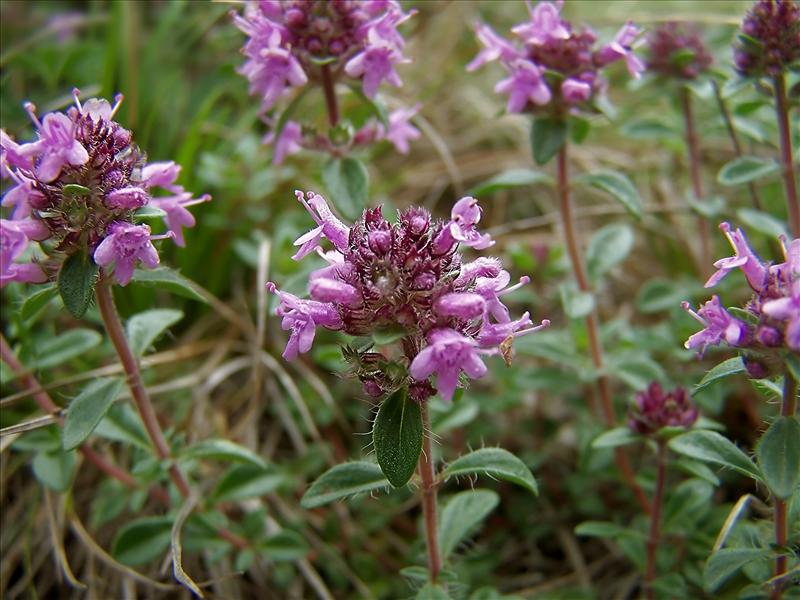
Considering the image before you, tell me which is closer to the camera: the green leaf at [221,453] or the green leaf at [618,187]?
the green leaf at [221,453]

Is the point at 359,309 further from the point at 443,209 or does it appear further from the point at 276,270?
the point at 443,209

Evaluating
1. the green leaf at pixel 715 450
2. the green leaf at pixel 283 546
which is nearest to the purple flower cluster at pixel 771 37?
the green leaf at pixel 715 450

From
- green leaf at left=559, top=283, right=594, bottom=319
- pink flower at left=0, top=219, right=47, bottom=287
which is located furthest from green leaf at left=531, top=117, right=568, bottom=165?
pink flower at left=0, top=219, right=47, bottom=287

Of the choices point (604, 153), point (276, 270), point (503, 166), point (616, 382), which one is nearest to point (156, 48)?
point (276, 270)

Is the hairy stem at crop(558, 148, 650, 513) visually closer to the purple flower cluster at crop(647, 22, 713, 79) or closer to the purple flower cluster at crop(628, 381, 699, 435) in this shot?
the purple flower cluster at crop(628, 381, 699, 435)

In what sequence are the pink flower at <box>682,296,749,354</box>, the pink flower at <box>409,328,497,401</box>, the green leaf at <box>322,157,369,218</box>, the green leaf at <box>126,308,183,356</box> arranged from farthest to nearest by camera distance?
the green leaf at <box>322,157,369,218</box>, the green leaf at <box>126,308,183,356</box>, the pink flower at <box>682,296,749,354</box>, the pink flower at <box>409,328,497,401</box>

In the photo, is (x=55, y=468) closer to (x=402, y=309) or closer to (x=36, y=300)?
(x=36, y=300)

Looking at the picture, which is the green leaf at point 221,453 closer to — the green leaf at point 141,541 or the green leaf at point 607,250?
the green leaf at point 141,541
